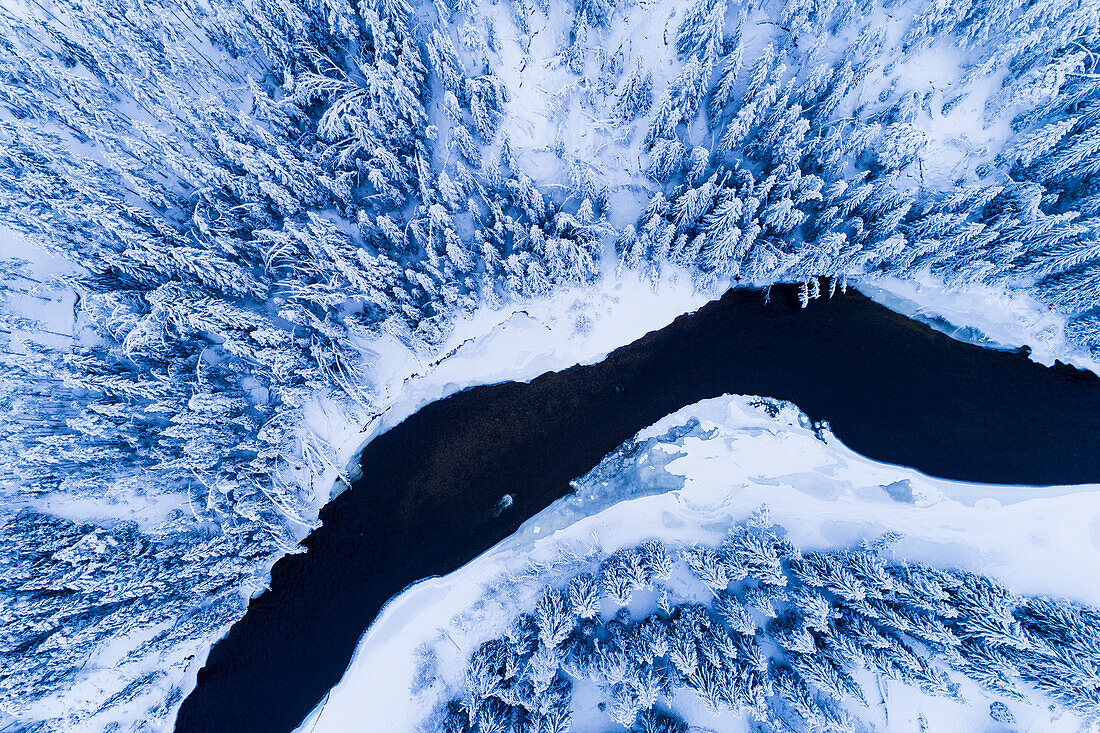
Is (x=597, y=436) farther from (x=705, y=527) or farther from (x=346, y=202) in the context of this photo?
(x=346, y=202)

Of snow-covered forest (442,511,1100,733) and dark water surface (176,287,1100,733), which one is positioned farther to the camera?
dark water surface (176,287,1100,733)

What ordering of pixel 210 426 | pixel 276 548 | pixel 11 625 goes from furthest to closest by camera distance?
pixel 276 548 < pixel 210 426 < pixel 11 625

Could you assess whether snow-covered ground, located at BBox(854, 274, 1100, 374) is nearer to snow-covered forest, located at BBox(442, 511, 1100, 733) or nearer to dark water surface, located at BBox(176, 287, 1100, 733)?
dark water surface, located at BBox(176, 287, 1100, 733)

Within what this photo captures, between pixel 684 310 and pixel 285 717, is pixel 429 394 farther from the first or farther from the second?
pixel 285 717

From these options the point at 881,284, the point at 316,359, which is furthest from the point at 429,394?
the point at 881,284

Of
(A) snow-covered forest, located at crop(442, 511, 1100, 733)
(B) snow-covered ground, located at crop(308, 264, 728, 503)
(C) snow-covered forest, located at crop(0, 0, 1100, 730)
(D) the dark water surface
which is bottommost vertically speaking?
(A) snow-covered forest, located at crop(442, 511, 1100, 733)

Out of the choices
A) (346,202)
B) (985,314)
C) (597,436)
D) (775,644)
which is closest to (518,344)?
(597,436)

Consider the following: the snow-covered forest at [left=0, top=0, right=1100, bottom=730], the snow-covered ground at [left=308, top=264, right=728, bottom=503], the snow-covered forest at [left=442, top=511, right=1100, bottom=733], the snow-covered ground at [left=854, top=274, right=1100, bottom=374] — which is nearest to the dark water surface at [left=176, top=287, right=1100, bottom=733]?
the snow-covered ground at [left=854, top=274, right=1100, bottom=374]
